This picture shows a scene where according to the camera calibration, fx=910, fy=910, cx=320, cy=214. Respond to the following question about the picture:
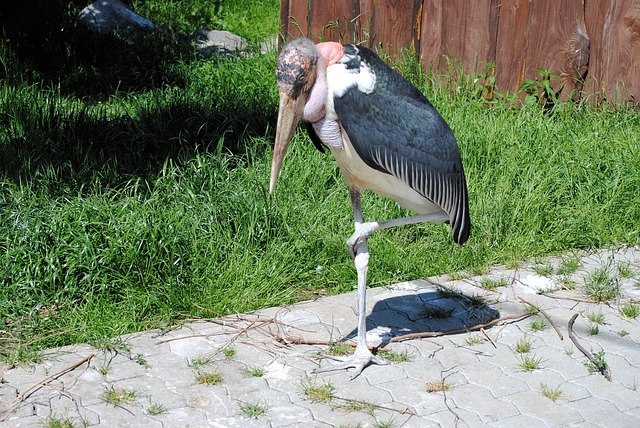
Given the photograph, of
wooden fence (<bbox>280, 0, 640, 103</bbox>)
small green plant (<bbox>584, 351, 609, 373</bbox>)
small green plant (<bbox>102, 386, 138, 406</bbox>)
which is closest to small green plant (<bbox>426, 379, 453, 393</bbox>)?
small green plant (<bbox>584, 351, 609, 373</bbox>)

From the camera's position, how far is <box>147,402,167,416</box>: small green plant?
10.5 ft

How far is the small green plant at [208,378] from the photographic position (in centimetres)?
342

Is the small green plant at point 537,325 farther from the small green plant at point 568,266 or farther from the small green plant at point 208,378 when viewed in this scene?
the small green plant at point 208,378

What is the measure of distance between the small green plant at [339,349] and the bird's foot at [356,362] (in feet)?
0.24

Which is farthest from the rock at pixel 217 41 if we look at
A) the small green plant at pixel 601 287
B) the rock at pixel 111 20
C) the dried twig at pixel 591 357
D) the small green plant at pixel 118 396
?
the small green plant at pixel 118 396

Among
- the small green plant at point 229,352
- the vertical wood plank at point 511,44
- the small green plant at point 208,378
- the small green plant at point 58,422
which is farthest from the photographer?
the vertical wood plank at point 511,44

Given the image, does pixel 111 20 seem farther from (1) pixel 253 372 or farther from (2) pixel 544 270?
(1) pixel 253 372

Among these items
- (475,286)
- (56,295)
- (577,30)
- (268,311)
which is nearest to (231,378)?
(268,311)

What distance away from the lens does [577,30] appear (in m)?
5.93

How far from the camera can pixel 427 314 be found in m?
4.07

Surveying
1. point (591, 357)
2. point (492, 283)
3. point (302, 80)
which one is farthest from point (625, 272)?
point (302, 80)

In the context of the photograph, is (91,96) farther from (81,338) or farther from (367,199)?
(81,338)

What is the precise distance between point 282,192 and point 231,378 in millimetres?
1542

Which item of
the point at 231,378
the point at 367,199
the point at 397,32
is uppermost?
the point at 397,32
